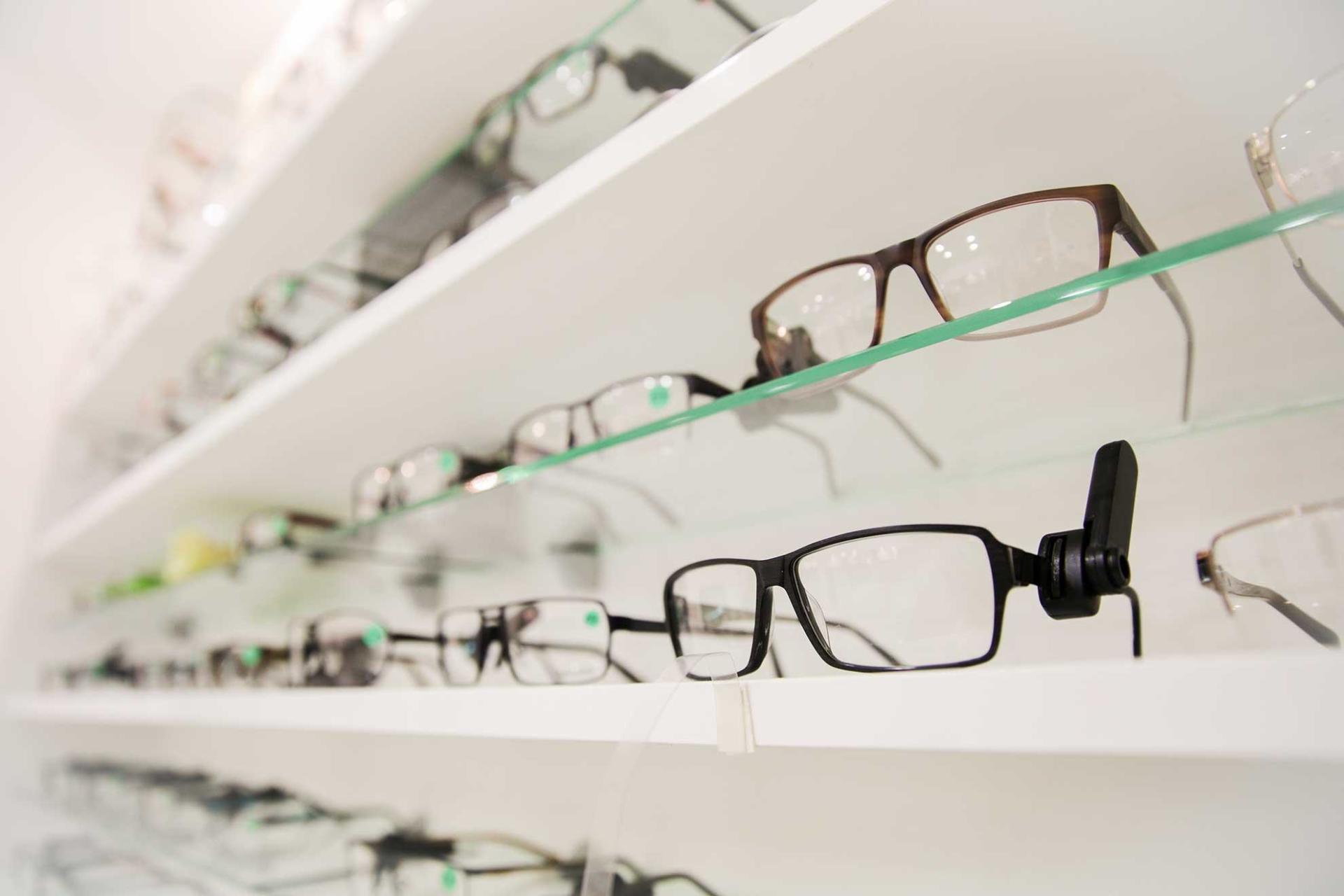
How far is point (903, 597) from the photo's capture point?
15.2 inches

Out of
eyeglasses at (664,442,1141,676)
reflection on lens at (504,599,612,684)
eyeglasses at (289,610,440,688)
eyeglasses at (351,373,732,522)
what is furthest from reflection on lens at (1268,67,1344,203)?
eyeglasses at (289,610,440,688)

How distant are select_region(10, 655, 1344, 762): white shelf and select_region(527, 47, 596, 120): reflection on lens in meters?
0.47

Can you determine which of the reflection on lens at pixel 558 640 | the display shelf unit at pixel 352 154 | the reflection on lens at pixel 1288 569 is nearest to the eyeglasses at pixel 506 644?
the reflection on lens at pixel 558 640

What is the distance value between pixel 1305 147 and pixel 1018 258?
0.41 feet

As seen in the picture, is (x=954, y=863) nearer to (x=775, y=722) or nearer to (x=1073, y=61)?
(x=775, y=722)

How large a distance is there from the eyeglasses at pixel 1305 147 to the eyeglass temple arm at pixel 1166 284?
5cm

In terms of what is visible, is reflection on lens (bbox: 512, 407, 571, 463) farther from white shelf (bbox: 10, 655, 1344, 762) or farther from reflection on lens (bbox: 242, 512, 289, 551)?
reflection on lens (bbox: 242, 512, 289, 551)

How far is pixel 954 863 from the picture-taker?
45 cm

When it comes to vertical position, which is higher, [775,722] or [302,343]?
[302,343]

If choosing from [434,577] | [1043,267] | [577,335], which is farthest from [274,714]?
[1043,267]

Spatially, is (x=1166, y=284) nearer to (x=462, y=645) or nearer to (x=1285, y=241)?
(x=1285, y=241)

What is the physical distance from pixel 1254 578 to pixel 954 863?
0.24 meters

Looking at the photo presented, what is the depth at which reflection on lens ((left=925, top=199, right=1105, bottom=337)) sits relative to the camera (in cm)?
37

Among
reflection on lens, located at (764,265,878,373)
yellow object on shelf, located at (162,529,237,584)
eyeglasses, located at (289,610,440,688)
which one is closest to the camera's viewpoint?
reflection on lens, located at (764,265,878,373)
